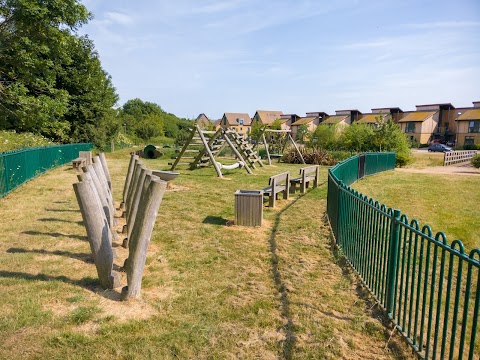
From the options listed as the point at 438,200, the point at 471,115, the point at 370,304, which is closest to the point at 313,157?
the point at 438,200

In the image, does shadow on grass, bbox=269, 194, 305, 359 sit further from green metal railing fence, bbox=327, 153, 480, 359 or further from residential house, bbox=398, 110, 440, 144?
residential house, bbox=398, 110, 440, 144

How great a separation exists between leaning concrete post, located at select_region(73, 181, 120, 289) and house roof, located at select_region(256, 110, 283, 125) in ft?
273

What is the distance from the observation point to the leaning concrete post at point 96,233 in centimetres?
386

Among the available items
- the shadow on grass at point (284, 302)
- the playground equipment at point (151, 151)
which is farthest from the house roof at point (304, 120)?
the shadow on grass at point (284, 302)

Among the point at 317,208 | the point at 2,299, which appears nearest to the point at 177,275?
the point at 2,299

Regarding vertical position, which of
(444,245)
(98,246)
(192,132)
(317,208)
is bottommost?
(317,208)

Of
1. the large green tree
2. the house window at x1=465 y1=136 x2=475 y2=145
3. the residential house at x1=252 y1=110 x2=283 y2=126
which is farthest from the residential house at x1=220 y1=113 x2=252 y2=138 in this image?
the large green tree

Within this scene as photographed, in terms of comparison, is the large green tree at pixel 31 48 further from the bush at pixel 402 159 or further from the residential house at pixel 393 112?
the residential house at pixel 393 112

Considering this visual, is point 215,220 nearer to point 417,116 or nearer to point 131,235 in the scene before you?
point 131,235

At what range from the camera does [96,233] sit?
12.8ft

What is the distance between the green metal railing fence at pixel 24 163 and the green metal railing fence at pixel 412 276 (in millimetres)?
8524

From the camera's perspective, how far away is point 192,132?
14961mm

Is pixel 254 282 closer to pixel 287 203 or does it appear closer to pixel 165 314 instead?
pixel 165 314

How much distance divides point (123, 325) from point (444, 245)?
290 cm
